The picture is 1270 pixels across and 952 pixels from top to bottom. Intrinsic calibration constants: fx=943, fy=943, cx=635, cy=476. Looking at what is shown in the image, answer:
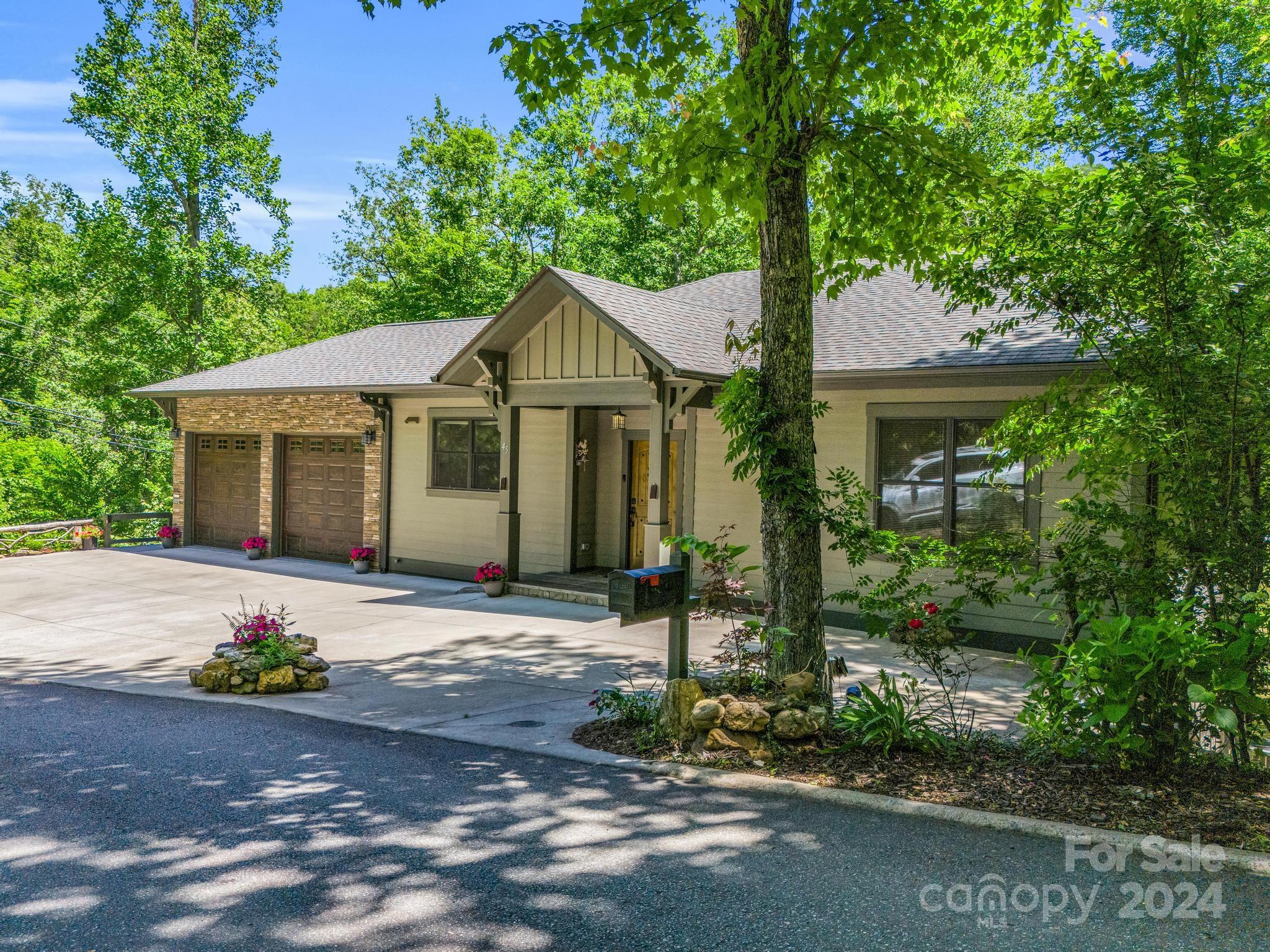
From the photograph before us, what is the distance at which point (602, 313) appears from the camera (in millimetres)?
11672

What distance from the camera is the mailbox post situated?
6.06m

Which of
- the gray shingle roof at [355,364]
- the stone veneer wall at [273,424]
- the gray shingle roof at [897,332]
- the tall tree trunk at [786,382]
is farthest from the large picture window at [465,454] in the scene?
the tall tree trunk at [786,382]

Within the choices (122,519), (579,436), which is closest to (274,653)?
(579,436)

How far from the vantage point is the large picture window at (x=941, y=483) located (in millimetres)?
10391

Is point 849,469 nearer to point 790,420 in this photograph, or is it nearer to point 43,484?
point 790,420

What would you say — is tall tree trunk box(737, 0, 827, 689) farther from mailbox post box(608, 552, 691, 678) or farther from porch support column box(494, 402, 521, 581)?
porch support column box(494, 402, 521, 581)

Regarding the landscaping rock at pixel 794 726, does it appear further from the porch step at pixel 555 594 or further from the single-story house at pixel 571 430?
the porch step at pixel 555 594

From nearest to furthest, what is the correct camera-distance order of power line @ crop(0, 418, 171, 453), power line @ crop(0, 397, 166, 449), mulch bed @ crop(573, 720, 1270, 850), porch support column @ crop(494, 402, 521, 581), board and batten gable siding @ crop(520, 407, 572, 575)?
mulch bed @ crop(573, 720, 1270, 850)
porch support column @ crop(494, 402, 521, 581)
board and batten gable siding @ crop(520, 407, 572, 575)
power line @ crop(0, 418, 171, 453)
power line @ crop(0, 397, 166, 449)

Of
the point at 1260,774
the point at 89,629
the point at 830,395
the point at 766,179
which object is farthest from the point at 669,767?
the point at 89,629

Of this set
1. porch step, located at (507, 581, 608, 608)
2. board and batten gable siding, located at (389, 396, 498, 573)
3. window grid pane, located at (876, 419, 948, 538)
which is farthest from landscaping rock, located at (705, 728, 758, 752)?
board and batten gable siding, located at (389, 396, 498, 573)

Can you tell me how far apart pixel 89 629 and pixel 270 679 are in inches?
190

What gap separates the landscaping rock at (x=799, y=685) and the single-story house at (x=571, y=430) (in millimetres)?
2964

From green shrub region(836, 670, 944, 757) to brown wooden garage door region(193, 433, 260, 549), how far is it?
1560cm

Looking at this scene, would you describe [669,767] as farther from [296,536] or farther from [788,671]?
[296,536]
